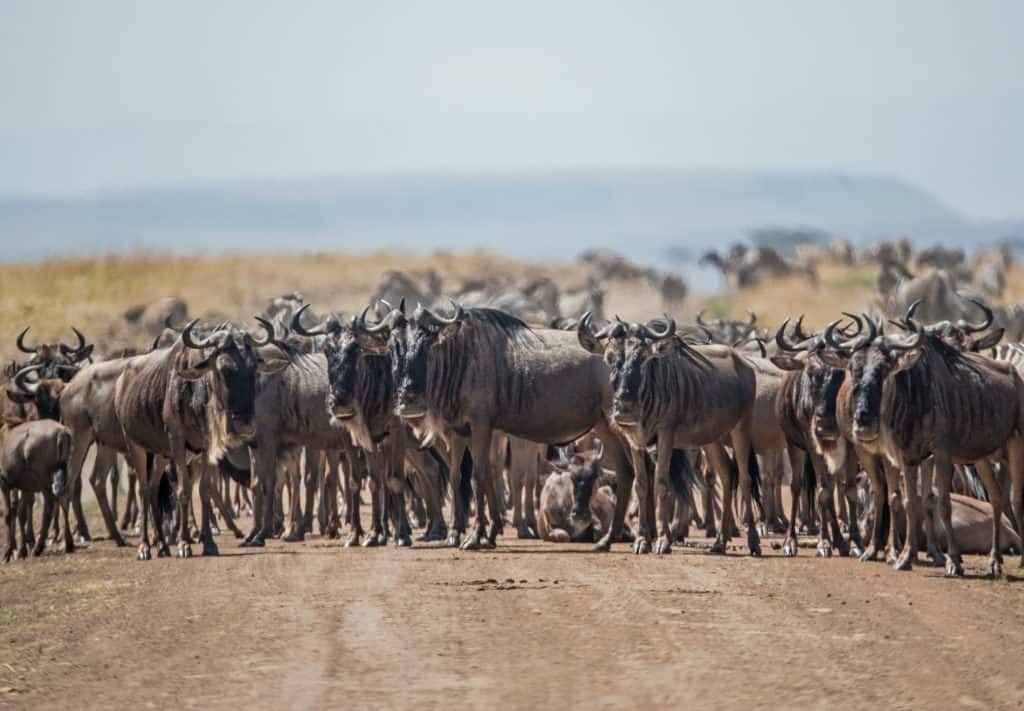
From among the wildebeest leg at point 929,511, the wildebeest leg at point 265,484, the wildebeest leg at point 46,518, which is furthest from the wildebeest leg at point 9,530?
the wildebeest leg at point 929,511

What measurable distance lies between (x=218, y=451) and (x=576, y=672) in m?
8.60

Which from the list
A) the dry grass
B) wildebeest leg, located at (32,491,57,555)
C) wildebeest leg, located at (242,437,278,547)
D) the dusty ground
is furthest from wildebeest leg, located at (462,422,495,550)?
the dry grass

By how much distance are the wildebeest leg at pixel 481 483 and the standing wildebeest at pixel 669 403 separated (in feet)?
4.68

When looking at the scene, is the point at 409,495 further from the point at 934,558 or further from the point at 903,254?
the point at 903,254

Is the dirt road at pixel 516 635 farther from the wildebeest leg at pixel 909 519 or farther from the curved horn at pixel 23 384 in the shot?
the curved horn at pixel 23 384

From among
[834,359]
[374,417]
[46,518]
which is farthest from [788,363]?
[46,518]

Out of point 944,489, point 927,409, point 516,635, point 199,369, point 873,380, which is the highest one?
point 873,380

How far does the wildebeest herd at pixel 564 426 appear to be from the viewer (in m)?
15.8

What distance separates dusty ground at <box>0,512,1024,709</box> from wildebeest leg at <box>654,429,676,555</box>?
0.75 metres

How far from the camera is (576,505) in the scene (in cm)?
1959

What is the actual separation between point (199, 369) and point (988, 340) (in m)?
8.14

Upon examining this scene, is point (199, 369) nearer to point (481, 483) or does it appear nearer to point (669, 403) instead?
point (481, 483)

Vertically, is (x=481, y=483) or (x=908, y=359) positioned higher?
(x=908, y=359)

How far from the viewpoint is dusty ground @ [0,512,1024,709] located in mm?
9773
